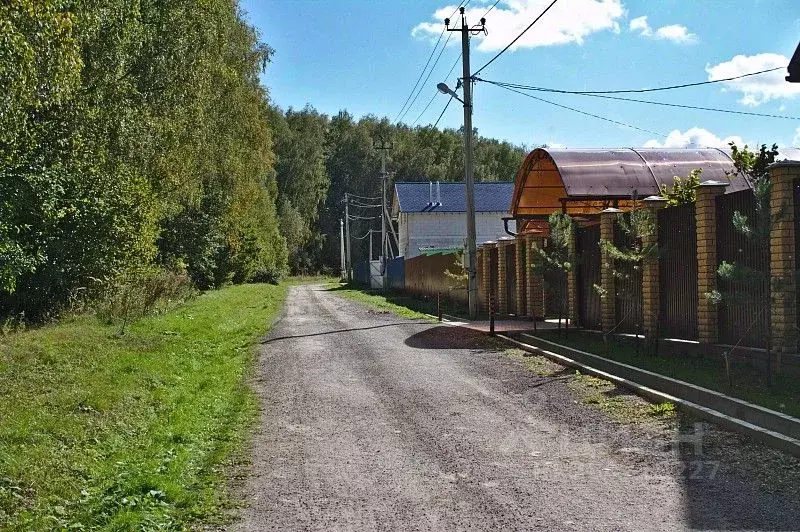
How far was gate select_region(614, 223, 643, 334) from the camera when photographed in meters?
13.5

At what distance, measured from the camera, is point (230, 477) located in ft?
21.3

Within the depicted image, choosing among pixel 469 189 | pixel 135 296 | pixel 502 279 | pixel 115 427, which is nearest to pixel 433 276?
pixel 502 279

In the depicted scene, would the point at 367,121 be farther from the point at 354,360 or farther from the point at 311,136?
the point at 354,360

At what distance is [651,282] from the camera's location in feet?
42.5

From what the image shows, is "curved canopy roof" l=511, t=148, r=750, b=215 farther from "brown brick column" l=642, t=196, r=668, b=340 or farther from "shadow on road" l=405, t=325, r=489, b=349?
"brown brick column" l=642, t=196, r=668, b=340

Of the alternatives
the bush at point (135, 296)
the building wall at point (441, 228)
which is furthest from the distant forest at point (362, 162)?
the bush at point (135, 296)

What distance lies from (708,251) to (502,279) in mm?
12161

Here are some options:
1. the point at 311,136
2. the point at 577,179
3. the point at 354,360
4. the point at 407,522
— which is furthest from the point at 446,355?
the point at 311,136

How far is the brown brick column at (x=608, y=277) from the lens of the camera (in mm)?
14445

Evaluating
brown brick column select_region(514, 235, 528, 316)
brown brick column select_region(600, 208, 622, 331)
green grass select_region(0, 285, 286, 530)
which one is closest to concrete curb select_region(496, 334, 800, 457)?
brown brick column select_region(600, 208, 622, 331)

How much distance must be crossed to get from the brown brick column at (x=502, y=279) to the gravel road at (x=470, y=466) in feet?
36.4

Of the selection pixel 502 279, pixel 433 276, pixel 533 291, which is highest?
pixel 502 279

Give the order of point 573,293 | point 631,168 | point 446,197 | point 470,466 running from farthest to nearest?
point 446,197
point 631,168
point 573,293
point 470,466

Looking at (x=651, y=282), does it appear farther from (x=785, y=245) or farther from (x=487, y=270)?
(x=487, y=270)
